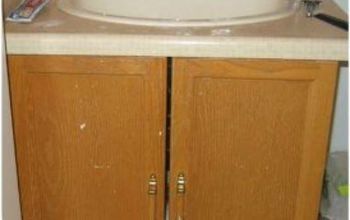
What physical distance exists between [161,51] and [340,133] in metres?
0.79

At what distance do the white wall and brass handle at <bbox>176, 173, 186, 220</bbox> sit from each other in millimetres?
616

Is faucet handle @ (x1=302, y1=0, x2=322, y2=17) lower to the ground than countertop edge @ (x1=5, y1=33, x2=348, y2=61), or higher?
higher

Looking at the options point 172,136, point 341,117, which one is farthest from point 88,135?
point 341,117

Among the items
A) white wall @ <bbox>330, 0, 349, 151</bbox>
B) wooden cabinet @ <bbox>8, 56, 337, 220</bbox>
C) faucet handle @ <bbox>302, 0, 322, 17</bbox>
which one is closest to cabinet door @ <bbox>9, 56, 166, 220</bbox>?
wooden cabinet @ <bbox>8, 56, 337, 220</bbox>

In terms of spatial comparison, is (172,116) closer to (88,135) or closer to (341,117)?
(88,135)

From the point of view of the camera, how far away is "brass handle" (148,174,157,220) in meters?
0.99

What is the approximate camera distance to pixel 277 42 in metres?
0.85

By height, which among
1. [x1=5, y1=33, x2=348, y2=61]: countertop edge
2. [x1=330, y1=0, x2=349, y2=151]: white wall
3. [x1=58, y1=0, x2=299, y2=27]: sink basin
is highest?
[x1=58, y1=0, x2=299, y2=27]: sink basin

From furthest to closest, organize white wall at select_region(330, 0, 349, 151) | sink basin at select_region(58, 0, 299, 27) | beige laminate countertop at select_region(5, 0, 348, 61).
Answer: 1. white wall at select_region(330, 0, 349, 151)
2. sink basin at select_region(58, 0, 299, 27)
3. beige laminate countertop at select_region(5, 0, 348, 61)

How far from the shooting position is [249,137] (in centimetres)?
95

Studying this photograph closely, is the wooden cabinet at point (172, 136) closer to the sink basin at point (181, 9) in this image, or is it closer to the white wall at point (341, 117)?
the sink basin at point (181, 9)

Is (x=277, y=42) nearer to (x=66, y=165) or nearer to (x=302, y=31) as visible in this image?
(x=302, y=31)

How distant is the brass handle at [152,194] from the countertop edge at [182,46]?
0.89ft

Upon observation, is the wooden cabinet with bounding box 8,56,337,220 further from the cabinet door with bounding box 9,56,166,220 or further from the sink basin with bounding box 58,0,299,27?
the sink basin with bounding box 58,0,299,27
